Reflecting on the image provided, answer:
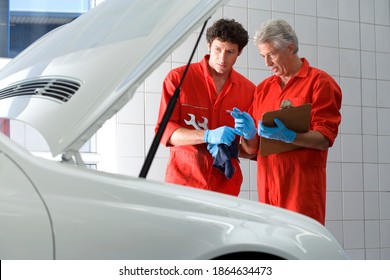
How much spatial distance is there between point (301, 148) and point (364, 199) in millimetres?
2419

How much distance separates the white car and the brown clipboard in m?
1.04

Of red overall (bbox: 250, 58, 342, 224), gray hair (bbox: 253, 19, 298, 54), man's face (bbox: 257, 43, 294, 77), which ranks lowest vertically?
red overall (bbox: 250, 58, 342, 224)

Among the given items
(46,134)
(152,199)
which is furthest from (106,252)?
(46,134)

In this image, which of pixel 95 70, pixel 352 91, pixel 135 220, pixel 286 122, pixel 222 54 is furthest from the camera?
pixel 352 91

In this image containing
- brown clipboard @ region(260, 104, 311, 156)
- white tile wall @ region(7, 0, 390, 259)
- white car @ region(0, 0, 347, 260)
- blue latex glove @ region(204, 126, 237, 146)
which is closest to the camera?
white car @ region(0, 0, 347, 260)

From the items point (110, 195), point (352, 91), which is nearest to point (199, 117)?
point (110, 195)

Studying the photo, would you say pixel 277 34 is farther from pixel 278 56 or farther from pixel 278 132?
pixel 278 132

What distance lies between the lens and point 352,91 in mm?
5012

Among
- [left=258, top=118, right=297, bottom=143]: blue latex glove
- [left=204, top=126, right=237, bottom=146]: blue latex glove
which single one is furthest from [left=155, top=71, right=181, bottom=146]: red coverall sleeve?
[left=258, top=118, right=297, bottom=143]: blue latex glove

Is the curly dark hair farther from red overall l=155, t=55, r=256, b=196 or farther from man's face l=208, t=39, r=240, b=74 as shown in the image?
red overall l=155, t=55, r=256, b=196

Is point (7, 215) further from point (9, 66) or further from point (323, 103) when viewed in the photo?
point (323, 103)

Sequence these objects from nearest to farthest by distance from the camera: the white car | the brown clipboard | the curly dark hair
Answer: the white car < the brown clipboard < the curly dark hair

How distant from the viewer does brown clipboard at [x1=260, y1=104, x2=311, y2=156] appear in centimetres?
266

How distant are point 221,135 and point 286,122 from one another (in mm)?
283
